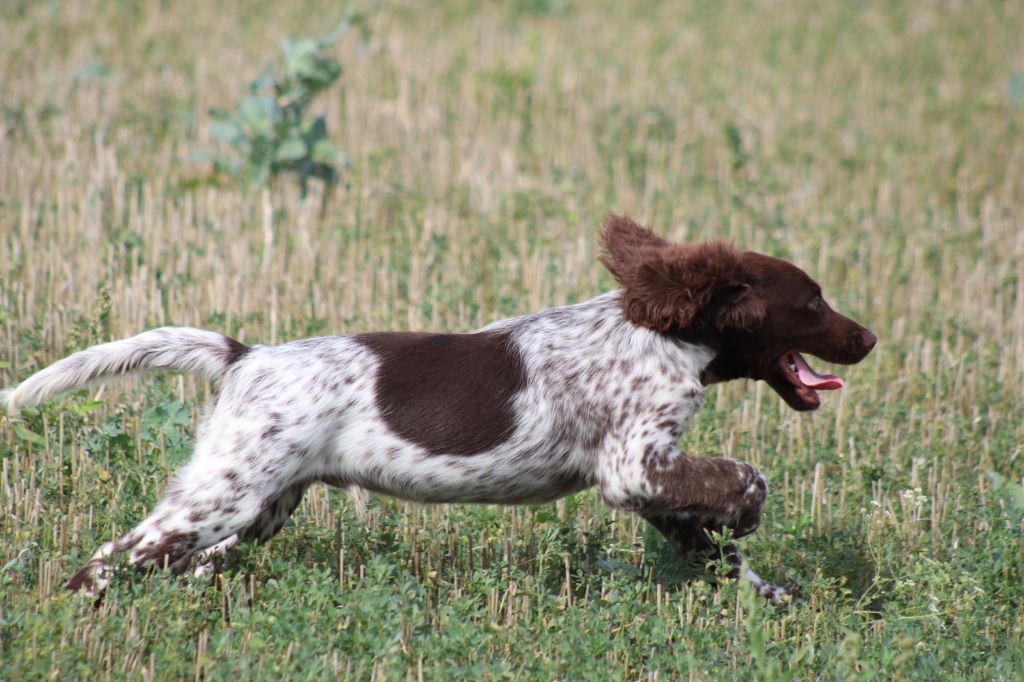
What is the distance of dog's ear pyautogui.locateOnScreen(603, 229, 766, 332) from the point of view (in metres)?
4.34

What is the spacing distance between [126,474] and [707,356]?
2.39 m

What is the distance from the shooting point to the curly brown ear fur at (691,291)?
171 inches

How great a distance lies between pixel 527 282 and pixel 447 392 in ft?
10.2

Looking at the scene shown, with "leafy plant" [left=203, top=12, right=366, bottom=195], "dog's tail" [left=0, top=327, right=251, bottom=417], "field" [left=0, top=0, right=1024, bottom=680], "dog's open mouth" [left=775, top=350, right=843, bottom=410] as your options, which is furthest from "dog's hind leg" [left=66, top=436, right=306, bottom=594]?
"leafy plant" [left=203, top=12, right=366, bottom=195]

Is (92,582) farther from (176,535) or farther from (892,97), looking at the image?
(892,97)

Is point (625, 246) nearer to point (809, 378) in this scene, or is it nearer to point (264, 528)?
point (809, 378)

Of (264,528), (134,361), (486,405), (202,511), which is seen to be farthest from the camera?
(264,528)

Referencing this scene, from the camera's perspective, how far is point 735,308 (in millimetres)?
4395

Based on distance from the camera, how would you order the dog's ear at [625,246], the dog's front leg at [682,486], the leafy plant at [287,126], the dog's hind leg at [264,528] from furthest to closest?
Result: 1. the leafy plant at [287,126]
2. the dog's ear at [625,246]
3. the dog's hind leg at [264,528]
4. the dog's front leg at [682,486]

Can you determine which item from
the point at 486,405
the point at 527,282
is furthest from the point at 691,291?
the point at 527,282

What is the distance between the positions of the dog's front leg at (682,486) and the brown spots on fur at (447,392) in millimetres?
413

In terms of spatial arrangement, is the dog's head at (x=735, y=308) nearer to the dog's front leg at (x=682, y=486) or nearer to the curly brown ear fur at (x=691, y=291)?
the curly brown ear fur at (x=691, y=291)

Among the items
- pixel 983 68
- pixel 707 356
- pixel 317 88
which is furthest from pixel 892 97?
pixel 707 356

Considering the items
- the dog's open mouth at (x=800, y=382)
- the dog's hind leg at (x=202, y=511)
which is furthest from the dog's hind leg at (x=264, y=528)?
the dog's open mouth at (x=800, y=382)
